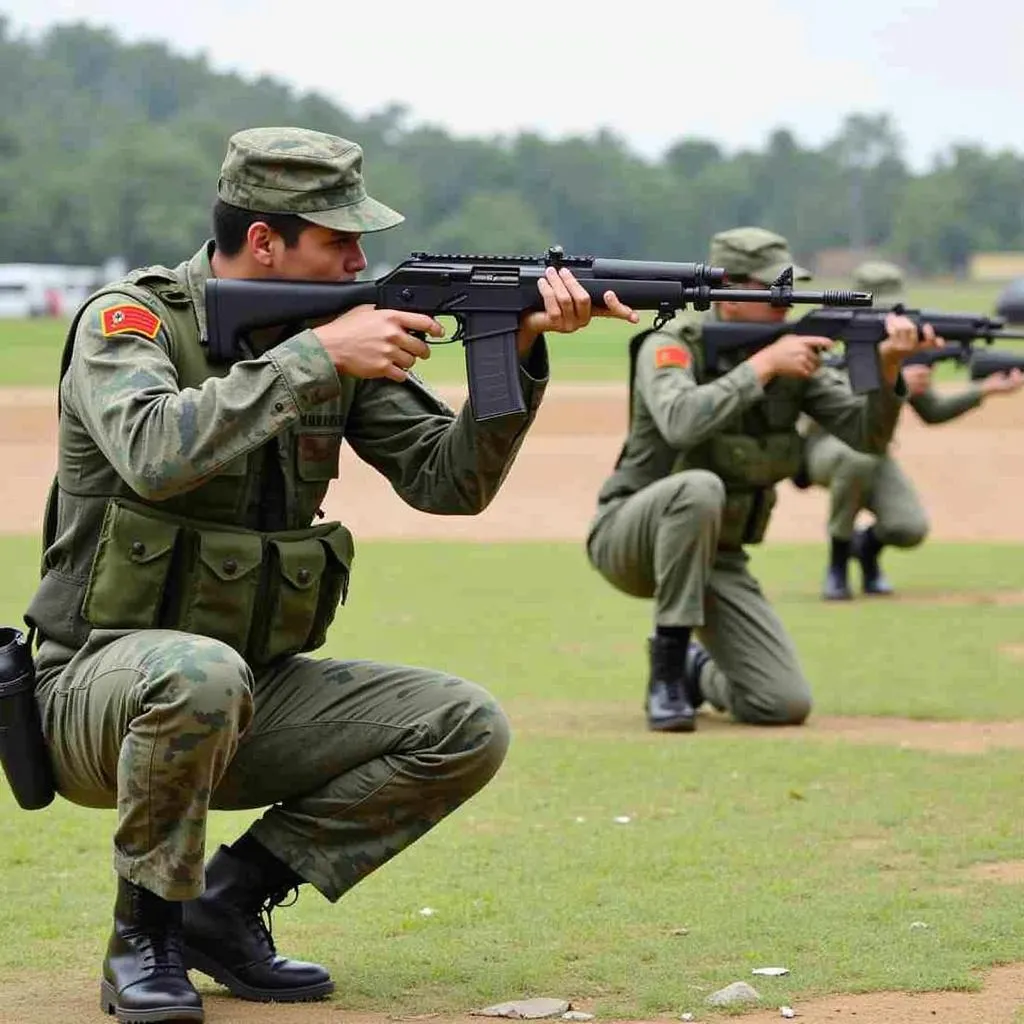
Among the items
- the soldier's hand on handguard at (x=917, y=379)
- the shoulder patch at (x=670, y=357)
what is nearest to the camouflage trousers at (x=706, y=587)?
the shoulder patch at (x=670, y=357)

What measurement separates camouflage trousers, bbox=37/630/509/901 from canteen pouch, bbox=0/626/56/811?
37 millimetres

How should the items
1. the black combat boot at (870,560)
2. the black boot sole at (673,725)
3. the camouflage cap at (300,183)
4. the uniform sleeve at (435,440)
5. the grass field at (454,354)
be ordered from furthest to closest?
the grass field at (454,354) → the black combat boot at (870,560) → the black boot sole at (673,725) → the uniform sleeve at (435,440) → the camouflage cap at (300,183)

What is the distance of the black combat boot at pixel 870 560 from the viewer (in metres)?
14.8

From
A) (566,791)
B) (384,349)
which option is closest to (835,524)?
(566,791)

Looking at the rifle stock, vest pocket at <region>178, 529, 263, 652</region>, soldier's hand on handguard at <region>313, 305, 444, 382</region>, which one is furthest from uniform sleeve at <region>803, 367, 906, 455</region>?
vest pocket at <region>178, 529, 263, 652</region>

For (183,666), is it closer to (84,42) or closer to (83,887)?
(83,887)

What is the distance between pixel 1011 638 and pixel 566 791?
4984mm

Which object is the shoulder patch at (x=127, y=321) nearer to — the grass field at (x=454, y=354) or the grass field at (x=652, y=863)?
the grass field at (x=652, y=863)

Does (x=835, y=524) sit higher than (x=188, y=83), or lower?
lower

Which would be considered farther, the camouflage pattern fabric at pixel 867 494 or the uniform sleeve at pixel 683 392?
the camouflage pattern fabric at pixel 867 494

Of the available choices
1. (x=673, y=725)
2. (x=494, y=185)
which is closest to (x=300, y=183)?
(x=673, y=725)

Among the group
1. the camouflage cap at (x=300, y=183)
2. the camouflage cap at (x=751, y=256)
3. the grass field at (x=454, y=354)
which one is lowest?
the grass field at (x=454, y=354)

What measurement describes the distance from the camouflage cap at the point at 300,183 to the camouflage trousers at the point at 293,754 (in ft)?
3.50

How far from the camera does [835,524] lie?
569 inches
